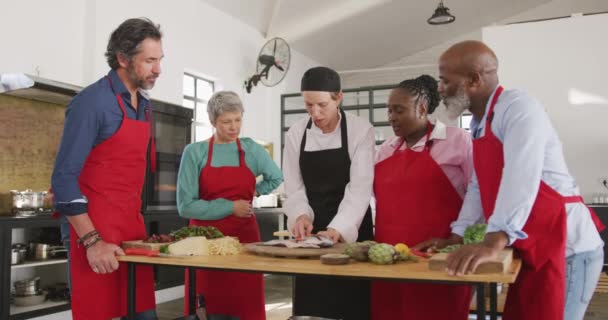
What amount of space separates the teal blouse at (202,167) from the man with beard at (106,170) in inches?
23.2

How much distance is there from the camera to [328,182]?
2.45m

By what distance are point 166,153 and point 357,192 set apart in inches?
154

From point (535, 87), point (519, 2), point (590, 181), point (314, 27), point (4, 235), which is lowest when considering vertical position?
point (4, 235)

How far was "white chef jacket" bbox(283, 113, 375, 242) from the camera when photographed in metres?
2.30

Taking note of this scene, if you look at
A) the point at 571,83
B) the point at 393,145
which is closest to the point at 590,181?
the point at 571,83

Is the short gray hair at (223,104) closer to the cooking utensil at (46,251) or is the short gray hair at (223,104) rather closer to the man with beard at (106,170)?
the man with beard at (106,170)

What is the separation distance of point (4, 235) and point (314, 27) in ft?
21.7

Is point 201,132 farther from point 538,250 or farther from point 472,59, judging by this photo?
point 538,250

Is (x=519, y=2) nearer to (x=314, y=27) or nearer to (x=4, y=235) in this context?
(x=314, y=27)

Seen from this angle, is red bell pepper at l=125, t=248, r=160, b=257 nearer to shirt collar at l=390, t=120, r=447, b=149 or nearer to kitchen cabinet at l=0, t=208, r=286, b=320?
shirt collar at l=390, t=120, r=447, b=149

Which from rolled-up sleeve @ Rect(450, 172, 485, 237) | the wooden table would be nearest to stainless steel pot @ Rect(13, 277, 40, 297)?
the wooden table

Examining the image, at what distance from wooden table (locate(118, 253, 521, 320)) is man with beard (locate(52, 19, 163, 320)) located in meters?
0.09

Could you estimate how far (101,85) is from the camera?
1999mm

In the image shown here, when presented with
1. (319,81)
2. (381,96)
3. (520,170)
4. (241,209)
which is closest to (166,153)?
(241,209)
